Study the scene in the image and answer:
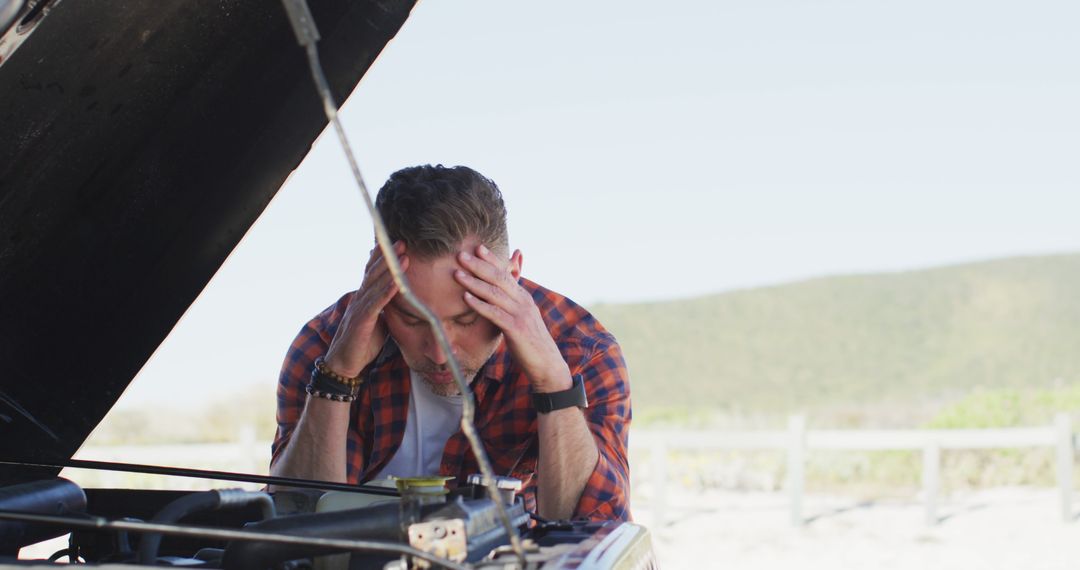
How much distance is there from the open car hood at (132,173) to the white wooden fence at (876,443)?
28.9 feet

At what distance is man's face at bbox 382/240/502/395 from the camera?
7.88ft

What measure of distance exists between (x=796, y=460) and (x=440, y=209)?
28.7ft

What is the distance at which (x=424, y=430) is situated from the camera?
2.81 metres

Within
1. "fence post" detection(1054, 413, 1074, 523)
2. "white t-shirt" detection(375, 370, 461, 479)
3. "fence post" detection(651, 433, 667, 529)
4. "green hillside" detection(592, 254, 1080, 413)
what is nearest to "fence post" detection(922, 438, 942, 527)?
"fence post" detection(1054, 413, 1074, 523)

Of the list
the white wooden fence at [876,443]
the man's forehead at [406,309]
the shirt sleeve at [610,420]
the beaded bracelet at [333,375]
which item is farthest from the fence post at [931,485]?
the man's forehead at [406,309]

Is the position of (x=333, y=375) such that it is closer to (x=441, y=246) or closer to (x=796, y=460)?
(x=441, y=246)

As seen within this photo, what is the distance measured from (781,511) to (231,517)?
9730mm

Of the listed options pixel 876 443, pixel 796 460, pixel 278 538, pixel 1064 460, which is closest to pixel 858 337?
pixel 876 443

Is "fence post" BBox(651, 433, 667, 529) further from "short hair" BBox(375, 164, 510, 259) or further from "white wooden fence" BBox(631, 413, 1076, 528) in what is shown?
"short hair" BBox(375, 164, 510, 259)

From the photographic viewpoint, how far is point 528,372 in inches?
98.7

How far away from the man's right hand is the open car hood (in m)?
0.44

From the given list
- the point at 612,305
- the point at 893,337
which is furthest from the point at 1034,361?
the point at 612,305

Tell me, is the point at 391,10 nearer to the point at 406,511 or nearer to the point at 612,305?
the point at 406,511

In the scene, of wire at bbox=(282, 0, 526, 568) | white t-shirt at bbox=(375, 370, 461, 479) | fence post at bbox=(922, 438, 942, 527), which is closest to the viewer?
wire at bbox=(282, 0, 526, 568)
